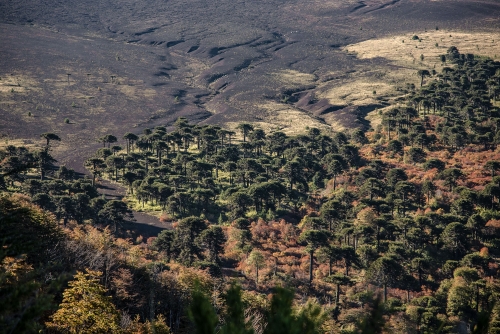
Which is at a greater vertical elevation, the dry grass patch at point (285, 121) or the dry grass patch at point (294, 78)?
the dry grass patch at point (294, 78)

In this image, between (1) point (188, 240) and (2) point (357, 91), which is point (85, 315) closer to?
(1) point (188, 240)

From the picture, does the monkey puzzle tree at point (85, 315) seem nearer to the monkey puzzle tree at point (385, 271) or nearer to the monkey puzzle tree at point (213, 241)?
the monkey puzzle tree at point (213, 241)

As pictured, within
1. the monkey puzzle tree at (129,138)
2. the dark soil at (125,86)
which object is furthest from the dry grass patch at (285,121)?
the monkey puzzle tree at (129,138)

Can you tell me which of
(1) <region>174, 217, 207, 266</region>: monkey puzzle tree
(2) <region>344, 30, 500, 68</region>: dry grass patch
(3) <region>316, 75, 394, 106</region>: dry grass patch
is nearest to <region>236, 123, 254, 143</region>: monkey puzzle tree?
(3) <region>316, 75, 394, 106</region>: dry grass patch

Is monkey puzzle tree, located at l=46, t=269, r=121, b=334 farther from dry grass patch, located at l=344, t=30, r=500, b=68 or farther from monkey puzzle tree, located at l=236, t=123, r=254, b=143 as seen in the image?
dry grass patch, located at l=344, t=30, r=500, b=68

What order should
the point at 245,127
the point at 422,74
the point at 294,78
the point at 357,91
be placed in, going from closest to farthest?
the point at 245,127 → the point at 422,74 → the point at 357,91 → the point at 294,78

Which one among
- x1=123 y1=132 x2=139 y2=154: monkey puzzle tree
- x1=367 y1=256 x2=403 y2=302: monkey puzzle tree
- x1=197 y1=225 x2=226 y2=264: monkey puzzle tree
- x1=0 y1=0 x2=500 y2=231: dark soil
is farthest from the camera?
x1=0 y1=0 x2=500 y2=231: dark soil

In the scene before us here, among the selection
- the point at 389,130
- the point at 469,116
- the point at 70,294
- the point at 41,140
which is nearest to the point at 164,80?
the point at 41,140

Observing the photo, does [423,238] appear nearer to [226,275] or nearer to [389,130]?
[226,275]

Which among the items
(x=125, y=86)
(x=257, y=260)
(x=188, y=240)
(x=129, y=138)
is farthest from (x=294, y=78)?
(x=257, y=260)
